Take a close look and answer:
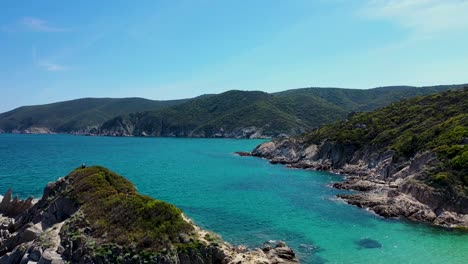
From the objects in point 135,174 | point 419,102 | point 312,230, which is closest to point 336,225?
point 312,230

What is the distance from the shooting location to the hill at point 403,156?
52.9 m

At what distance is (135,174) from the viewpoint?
93.1 metres

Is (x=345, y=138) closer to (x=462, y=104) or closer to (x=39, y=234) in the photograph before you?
(x=462, y=104)

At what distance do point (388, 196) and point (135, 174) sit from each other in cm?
5885

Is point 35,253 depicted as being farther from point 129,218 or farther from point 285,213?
point 285,213

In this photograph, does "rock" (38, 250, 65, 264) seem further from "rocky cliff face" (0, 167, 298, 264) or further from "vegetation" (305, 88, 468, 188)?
"vegetation" (305, 88, 468, 188)

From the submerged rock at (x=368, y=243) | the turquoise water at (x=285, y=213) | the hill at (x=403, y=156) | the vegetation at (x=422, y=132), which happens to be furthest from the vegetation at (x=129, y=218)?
the vegetation at (x=422, y=132)

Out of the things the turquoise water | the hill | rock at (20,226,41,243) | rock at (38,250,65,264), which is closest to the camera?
rock at (38,250,65,264)

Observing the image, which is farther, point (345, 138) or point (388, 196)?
point (345, 138)

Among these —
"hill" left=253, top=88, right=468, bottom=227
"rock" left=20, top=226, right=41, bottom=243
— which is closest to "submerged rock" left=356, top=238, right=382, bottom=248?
"hill" left=253, top=88, right=468, bottom=227

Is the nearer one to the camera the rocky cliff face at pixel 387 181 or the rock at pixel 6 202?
the rock at pixel 6 202

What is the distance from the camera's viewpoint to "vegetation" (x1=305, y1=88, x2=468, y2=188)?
57875 mm

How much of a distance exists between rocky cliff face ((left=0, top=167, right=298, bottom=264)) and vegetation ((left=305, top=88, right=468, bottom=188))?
34.8 meters

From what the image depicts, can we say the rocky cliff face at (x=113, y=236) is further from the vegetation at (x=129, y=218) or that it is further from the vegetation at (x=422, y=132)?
the vegetation at (x=422, y=132)
